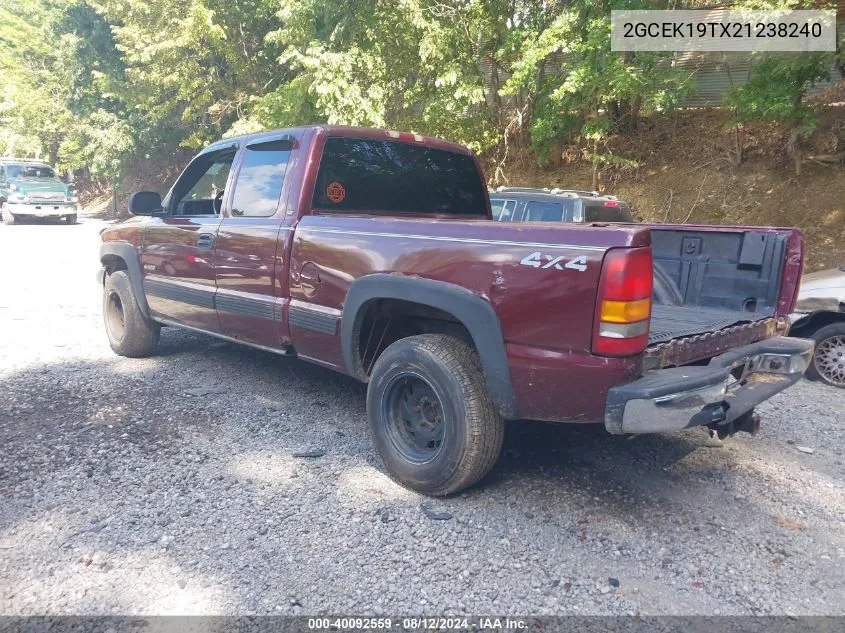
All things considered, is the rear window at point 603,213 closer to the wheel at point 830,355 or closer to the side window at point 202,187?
the wheel at point 830,355

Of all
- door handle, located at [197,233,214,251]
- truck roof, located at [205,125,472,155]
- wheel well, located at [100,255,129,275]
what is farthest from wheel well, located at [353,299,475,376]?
wheel well, located at [100,255,129,275]

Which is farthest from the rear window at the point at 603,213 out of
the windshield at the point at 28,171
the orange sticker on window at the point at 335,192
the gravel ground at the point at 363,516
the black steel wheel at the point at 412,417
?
the windshield at the point at 28,171

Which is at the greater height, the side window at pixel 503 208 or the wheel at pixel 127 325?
the side window at pixel 503 208

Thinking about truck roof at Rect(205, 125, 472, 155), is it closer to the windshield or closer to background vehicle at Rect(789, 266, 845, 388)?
background vehicle at Rect(789, 266, 845, 388)

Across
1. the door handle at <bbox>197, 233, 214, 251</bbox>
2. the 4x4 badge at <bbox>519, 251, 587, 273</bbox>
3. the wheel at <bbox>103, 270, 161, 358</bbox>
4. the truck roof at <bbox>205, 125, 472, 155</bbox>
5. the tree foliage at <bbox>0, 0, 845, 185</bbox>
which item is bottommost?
the wheel at <bbox>103, 270, 161, 358</bbox>

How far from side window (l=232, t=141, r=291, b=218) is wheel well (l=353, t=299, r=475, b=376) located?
3.48 feet

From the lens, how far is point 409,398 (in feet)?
10.9

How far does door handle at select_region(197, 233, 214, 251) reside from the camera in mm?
4371

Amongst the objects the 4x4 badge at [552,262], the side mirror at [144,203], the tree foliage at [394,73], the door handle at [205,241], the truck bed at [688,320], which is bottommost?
the truck bed at [688,320]

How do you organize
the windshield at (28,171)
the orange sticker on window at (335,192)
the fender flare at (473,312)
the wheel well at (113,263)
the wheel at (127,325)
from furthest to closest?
1. the windshield at (28,171)
2. the wheel well at (113,263)
3. the wheel at (127,325)
4. the orange sticker on window at (335,192)
5. the fender flare at (473,312)

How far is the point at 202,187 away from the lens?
5020 millimetres

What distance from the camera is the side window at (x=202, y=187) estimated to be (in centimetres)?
480

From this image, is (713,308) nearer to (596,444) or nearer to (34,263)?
(596,444)

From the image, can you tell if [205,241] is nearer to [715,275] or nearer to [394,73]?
[715,275]
